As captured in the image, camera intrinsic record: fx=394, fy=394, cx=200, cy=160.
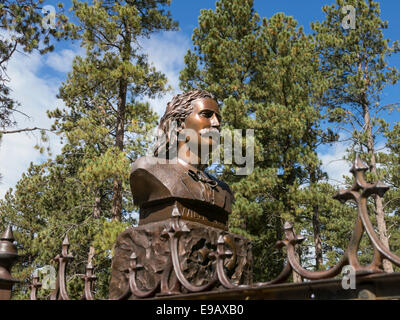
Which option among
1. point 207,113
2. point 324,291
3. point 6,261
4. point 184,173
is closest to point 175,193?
point 184,173

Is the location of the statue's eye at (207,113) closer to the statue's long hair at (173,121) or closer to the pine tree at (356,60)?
the statue's long hair at (173,121)

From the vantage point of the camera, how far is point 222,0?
14.8 metres

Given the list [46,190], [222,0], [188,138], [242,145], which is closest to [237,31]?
[222,0]

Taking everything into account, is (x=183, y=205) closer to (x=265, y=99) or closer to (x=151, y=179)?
(x=151, y=179)

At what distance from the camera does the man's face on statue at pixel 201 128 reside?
399 centimetres

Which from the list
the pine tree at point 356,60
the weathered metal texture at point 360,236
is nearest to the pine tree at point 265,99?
the pine tree at point 356,60

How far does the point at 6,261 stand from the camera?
3.24 m

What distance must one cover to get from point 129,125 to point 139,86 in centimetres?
202

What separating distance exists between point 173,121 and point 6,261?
1988 mm

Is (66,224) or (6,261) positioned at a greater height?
(66,224)

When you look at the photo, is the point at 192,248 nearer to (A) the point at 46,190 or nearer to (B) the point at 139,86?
(B) the point at 139,86

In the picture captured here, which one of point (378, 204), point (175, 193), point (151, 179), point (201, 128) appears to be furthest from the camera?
point (378, 204)

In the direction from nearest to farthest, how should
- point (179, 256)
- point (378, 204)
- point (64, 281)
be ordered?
1. point (64, 281)
2. point (179, 256)
3. point (378, 204)

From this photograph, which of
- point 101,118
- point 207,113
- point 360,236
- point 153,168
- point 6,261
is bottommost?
point 6,261
